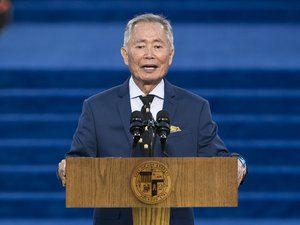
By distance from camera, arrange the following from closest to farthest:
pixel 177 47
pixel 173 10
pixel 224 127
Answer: pixel 224 127
pixel 177 47
pixel 173 10

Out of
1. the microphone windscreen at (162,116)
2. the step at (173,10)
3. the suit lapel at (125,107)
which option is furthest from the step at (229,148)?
the microphone windscreen at (162,116)

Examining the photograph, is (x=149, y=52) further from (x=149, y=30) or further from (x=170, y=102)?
(x=170, y=102)

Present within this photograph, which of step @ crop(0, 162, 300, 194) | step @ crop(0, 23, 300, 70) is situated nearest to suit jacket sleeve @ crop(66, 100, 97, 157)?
step @ crop(0, 162, 300, 194)

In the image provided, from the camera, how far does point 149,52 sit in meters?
3.47

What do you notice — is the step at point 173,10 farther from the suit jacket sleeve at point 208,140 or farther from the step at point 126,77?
the suit jacket sleeve at point 208,140

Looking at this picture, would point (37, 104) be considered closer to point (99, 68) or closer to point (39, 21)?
point (99, 68)

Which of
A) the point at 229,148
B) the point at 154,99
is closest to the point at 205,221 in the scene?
the point at 229,148

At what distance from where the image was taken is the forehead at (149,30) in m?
3.48

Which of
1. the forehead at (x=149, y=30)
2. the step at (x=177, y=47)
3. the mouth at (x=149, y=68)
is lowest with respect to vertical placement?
the mouth at (x=149, y=68)

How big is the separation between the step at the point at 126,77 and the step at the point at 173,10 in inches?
67.0

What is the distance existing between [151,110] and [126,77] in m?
3.85

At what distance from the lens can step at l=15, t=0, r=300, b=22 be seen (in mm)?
9078

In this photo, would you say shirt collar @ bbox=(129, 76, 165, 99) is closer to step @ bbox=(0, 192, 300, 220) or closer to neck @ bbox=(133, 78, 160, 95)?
neck @ bbox=(133, 78, 160, 95)

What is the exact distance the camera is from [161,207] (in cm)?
315
